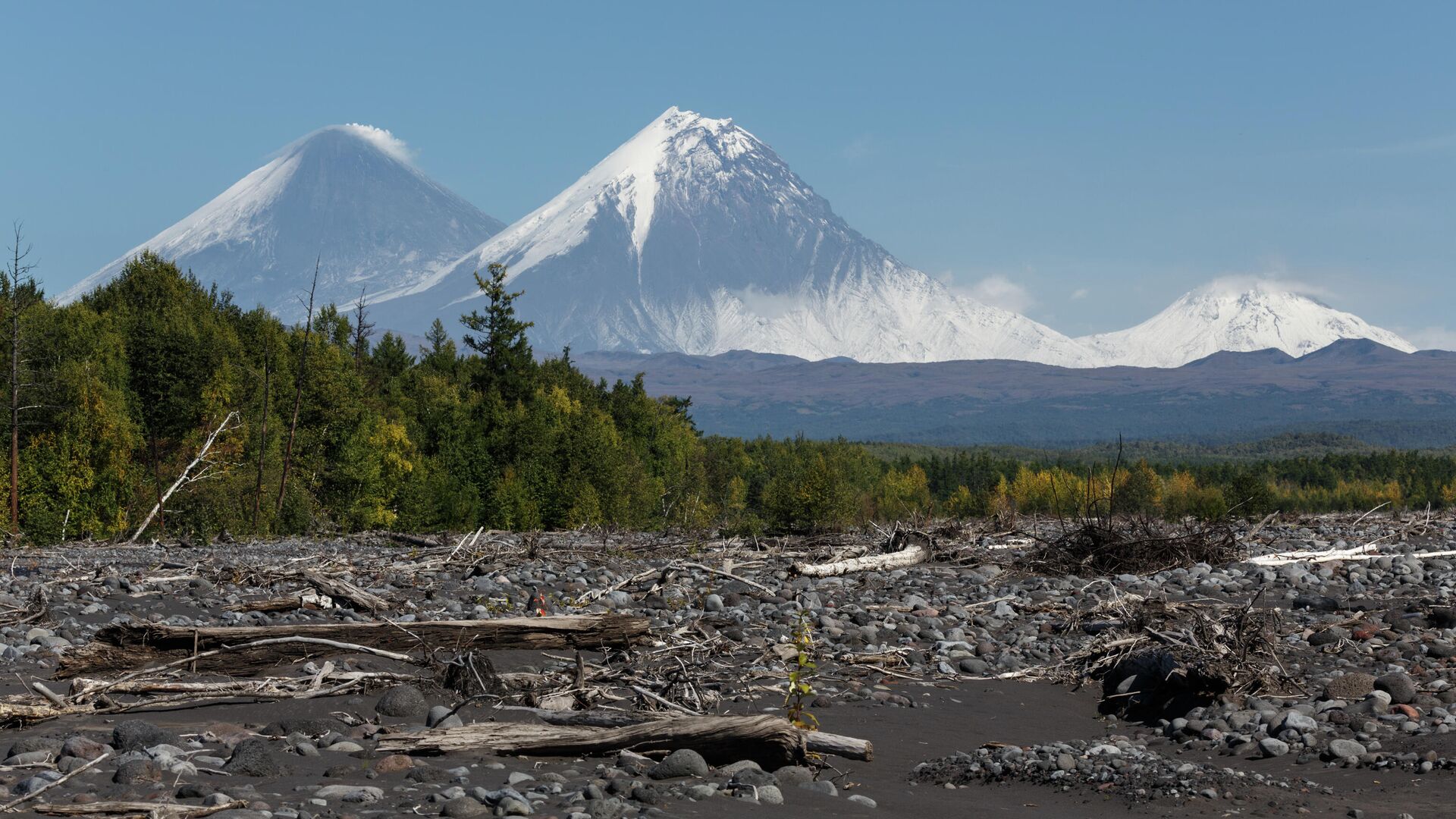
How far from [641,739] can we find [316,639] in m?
4.01

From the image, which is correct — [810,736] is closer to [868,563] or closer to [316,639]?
[316,639]

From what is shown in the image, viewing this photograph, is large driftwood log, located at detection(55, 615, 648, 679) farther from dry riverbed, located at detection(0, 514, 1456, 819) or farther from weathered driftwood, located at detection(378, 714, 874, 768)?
weathered driftwood, located at detection(378, 714, 874, 768)

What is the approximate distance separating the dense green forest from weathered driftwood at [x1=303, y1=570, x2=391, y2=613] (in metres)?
10.8

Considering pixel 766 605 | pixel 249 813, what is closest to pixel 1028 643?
pixel 766 605

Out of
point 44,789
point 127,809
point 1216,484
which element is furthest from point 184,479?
point 1216,484

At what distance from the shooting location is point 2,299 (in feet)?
140

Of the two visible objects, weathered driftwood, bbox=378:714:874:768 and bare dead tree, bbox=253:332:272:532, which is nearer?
weathered driftwood, bbox=378:714:874:768

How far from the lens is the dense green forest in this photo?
38.0 meters

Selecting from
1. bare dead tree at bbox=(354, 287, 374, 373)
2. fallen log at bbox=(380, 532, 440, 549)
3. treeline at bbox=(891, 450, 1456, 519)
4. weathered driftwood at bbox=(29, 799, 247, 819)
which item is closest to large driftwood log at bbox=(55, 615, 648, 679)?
weathered driftwood at bbox=(29, 799, 247, 819)

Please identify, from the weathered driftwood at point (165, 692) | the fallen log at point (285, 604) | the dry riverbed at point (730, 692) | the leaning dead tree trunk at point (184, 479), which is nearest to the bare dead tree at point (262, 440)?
the leaning dead tree trunk at point (184, 479)

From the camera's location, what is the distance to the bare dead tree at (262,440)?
1539 inches

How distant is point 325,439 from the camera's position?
53500mm

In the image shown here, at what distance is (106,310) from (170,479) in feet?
44.0

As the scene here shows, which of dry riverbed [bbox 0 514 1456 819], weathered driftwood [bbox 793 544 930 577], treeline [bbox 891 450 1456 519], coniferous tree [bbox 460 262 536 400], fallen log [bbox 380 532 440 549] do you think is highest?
coniferous tree [bbox 460 262 536 400]
